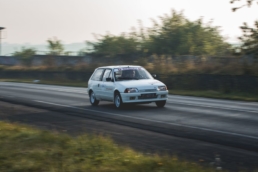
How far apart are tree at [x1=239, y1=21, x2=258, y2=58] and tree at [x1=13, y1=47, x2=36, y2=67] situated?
36597mm

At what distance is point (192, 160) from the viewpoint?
9109mm

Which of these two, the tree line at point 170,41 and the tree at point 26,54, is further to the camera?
the tree at point 26,54

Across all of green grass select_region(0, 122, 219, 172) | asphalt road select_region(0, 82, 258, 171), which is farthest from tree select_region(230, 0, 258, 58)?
green grass select_region(0, 122, 219, 172)

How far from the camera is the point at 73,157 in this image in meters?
8.66

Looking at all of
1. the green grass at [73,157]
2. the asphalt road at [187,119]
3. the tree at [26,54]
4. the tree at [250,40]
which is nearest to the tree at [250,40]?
the tree at [250,40]

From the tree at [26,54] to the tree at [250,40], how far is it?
36.6m

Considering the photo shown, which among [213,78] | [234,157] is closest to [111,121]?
[234,157]

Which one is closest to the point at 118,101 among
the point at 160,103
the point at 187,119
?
the point at 160,103

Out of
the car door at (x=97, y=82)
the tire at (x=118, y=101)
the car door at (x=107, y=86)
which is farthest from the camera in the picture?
the car door at (x=97, y=82)

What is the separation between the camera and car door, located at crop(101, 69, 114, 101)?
783 inches

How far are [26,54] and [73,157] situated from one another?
187ft

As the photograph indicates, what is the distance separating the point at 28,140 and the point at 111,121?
512cm

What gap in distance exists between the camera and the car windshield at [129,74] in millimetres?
19922

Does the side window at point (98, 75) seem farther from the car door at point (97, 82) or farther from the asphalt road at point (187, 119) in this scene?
the asphalt road at point (187, 119)
